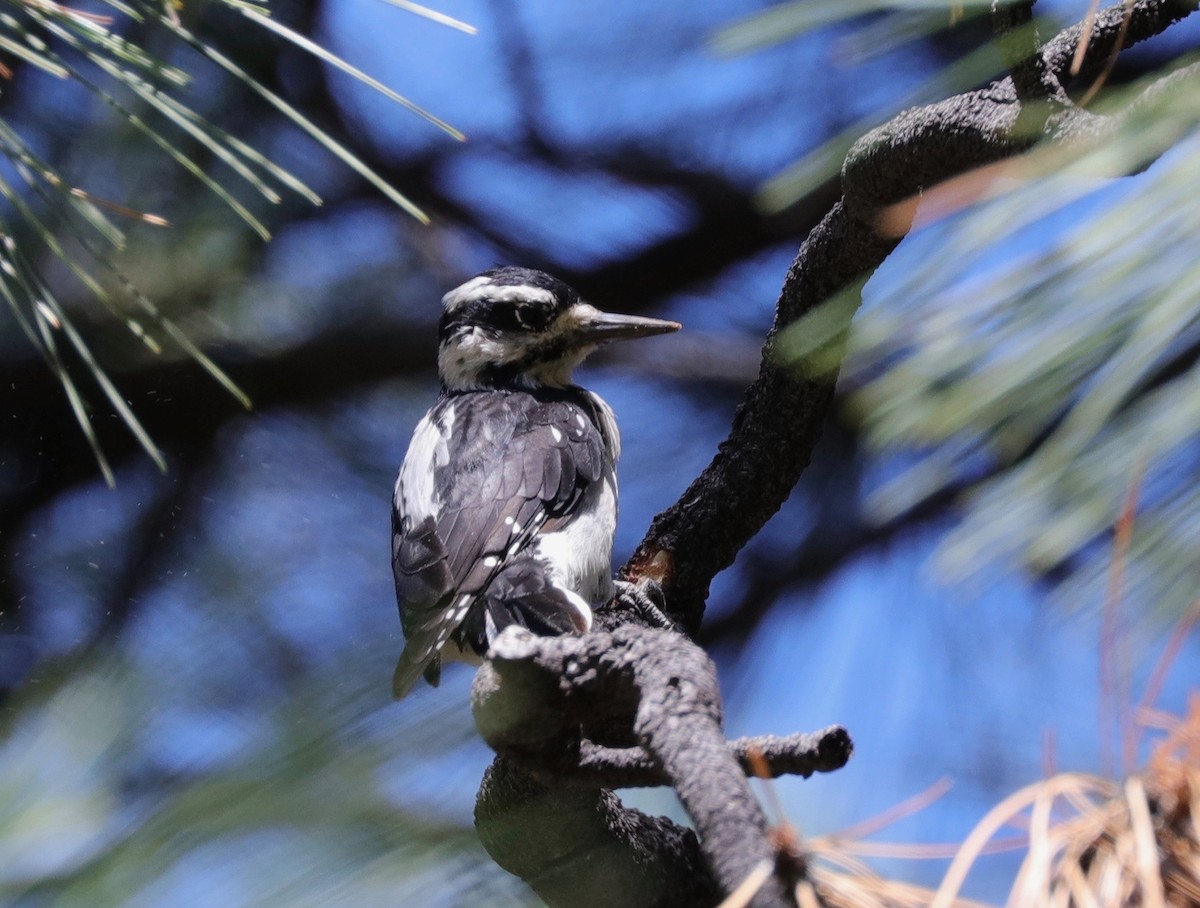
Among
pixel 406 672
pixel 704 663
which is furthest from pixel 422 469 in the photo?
pixel 704 663

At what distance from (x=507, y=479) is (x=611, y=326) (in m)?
0.41

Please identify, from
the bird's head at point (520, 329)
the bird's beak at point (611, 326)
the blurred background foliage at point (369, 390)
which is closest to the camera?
the blurred background foliage at point (369, 390)

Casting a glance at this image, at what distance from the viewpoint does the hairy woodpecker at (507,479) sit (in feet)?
7.14

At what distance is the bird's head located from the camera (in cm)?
269

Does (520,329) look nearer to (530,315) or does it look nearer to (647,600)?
(530,315)

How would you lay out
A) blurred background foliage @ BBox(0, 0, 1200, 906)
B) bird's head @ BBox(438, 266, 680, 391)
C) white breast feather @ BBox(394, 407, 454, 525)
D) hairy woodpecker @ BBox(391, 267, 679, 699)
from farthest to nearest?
bird's head @ BBox(438, 266, 680, 391), white breast feather @ BBox(394, 407, 454, 525), hairy woodpecker @ BBox(391, 267, 679, 699), blurred background foliage @ BBox(0, 0, 1200, 906)

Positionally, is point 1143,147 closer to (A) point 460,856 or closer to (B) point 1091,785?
(B) point 1091,785

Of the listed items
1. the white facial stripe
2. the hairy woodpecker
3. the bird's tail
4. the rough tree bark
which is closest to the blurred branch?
the rough tree bark

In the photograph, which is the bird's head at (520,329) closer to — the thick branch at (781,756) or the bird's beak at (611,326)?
the bird's beak at (611,326)

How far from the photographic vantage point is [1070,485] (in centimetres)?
84

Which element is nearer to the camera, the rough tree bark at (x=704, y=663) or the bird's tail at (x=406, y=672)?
the rough tree bark at (x=704, y=663)

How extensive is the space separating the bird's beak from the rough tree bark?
0.42 meters

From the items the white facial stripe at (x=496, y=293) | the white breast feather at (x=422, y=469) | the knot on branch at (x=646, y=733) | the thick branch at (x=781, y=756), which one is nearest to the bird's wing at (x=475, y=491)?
the white breast feather at (x=422, y=469)

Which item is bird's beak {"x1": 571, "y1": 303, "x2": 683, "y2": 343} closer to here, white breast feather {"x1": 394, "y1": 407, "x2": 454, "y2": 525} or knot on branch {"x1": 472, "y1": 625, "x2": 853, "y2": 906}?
white breast feather {"x1": 394, "y1": 407, "x2": 454, "y2": 525}
